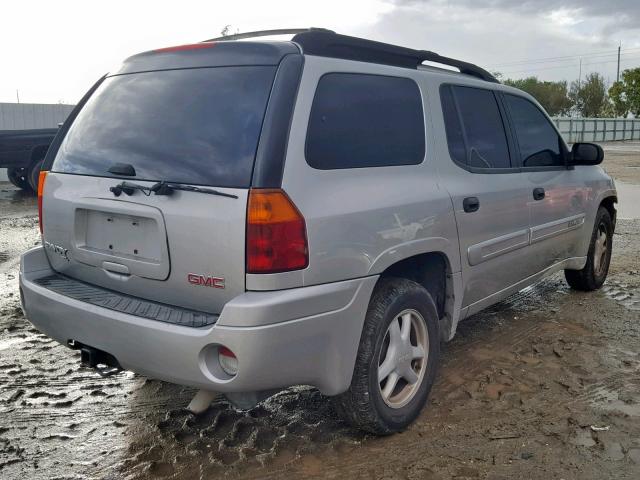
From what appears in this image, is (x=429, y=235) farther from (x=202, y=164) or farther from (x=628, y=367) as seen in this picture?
(x=628, y=367)

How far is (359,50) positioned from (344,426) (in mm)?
1932

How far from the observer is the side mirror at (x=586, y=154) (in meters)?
4.94

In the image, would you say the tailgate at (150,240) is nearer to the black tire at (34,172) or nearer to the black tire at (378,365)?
the black tire at (378,365)

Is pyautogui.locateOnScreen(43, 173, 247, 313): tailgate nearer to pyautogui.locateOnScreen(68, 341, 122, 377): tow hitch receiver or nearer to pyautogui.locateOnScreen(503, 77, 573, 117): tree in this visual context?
pyautogui.locateOnScreen(68, 341, 122, 377): tow hitch receiver

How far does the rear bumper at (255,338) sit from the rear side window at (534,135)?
7.24 feet

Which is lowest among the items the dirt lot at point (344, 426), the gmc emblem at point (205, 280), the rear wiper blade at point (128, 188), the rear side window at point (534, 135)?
the dirt lot at point (344, 426)

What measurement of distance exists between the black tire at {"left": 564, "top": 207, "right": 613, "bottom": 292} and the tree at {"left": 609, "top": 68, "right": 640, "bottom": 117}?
6643 centimetres

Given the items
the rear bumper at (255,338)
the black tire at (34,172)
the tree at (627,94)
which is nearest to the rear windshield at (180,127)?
the rear bumper at (255,338)

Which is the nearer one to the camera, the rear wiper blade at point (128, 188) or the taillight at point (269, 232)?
the taillight at point (269, 232)

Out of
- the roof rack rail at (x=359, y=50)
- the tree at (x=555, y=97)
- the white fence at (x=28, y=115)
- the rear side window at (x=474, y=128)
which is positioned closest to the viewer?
the roof rack rail at (x=359, y=50)

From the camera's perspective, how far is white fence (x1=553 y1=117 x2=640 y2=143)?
143ft

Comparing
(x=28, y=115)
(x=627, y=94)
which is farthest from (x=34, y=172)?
(x=627, y=94)

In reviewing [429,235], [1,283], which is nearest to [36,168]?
[1,283]

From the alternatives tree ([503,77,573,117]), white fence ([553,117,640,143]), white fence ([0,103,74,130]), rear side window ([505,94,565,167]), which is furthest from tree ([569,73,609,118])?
rear side window ([505,94,565,167])
